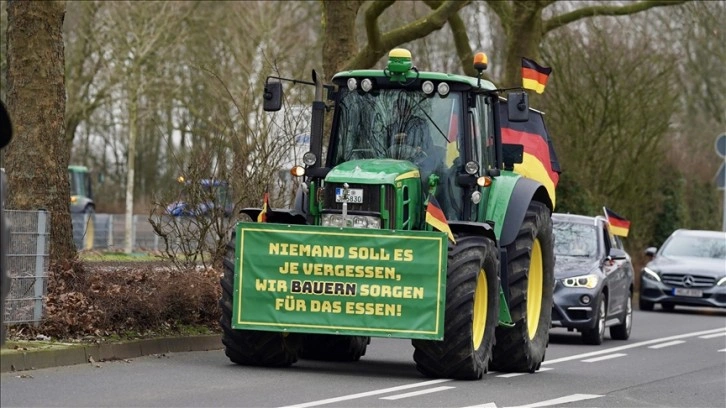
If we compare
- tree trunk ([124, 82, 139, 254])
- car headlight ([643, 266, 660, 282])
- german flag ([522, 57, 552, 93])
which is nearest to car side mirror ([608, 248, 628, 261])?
german flag ([522, 57, 552, 93])

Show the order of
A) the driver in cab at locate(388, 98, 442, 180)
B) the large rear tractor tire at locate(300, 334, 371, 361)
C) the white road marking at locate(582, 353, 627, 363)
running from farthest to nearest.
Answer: the white road marking at locate(582, 353, 627, 363), the large rear tractor tire at locate(300, 334, 371, 361), the driver in cab at locate(388, 98, 442, 180)

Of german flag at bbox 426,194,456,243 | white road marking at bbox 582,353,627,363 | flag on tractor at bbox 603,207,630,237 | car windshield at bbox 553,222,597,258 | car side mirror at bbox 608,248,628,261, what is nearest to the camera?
german flag at bbox 426,194,456,243

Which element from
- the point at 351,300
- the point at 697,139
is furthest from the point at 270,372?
the point at 697,139

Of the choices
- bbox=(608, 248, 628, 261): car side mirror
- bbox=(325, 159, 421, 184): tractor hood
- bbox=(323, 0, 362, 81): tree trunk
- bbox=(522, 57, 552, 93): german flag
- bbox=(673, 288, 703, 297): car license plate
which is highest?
bbox=(323, 0, 362, 81): tree trunk

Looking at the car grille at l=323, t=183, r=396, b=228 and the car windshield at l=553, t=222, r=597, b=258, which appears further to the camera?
the car windshield at l=553, t=222, r=597, b=258

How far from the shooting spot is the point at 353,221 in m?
14.1

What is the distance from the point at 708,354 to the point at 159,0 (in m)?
28.2

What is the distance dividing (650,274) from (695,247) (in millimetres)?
1508

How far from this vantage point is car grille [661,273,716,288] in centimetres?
2920

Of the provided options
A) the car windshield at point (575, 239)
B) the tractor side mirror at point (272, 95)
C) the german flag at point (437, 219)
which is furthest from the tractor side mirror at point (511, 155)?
the car windshield at point (575, 239)

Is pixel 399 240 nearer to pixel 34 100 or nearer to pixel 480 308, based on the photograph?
pixel 480 308

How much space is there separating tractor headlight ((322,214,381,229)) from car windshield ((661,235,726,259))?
1732 centimetres

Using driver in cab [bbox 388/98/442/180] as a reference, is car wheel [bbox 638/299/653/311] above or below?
below

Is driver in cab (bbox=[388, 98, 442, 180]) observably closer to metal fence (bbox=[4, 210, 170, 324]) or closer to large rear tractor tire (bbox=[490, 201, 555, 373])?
large rear tractor tire (bbox=[490, 201, 555, 373])
